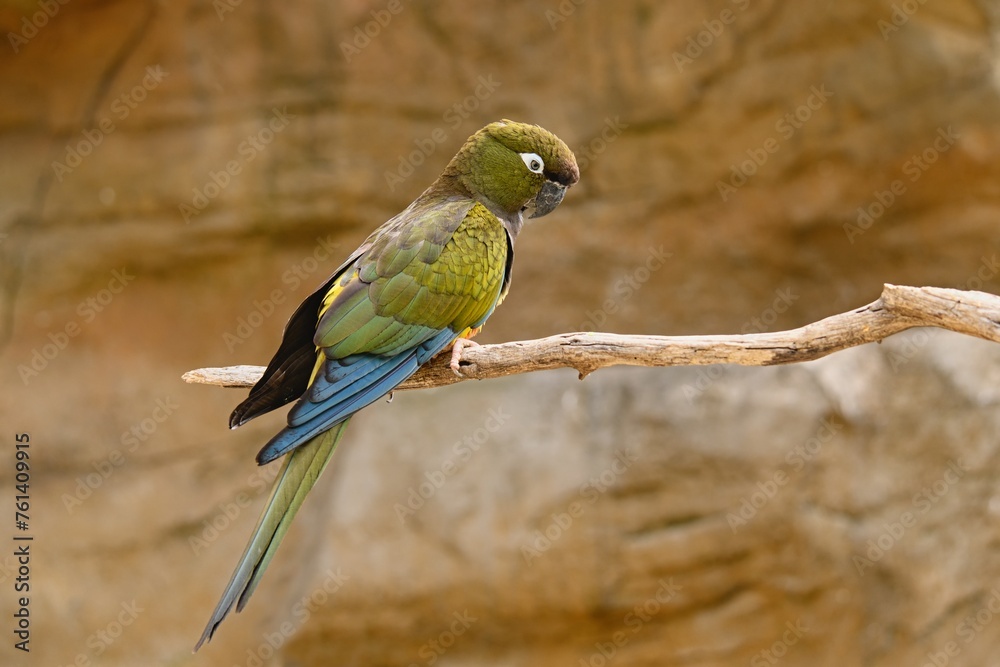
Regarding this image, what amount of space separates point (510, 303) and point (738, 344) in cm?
390

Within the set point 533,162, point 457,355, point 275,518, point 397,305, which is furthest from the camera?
point 533,162

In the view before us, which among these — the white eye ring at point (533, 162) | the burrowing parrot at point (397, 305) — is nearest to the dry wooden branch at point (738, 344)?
the burrowing parrot at point (397, 305)

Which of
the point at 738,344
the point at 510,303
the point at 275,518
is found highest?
the point at 275,518

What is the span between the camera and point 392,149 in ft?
24.0

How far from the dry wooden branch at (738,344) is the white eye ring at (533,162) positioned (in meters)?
0.94

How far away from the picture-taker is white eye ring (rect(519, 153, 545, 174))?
4.56 m

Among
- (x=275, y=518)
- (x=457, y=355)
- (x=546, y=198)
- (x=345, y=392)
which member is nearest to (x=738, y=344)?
(x=457, y=355)

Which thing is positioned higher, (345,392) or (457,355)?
(345,392)

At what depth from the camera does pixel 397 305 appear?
4.07 m

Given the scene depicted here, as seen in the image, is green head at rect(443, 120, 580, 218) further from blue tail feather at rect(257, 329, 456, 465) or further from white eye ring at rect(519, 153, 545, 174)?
blue tail feather at rect(257, 329, 456, 465)

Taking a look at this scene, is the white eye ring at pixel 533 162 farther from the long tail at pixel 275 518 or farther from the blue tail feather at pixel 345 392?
the long tail at pixel 275 518

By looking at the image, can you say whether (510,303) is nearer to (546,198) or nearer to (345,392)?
(546,198)

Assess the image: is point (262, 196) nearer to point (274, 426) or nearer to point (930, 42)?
point (274, 426)

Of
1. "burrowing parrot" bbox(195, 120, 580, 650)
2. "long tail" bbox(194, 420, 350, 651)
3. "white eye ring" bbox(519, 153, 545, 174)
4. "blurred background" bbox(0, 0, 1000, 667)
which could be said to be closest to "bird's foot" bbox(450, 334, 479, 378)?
"burrowing parrot" bbox(195, 120, 580, 650)
